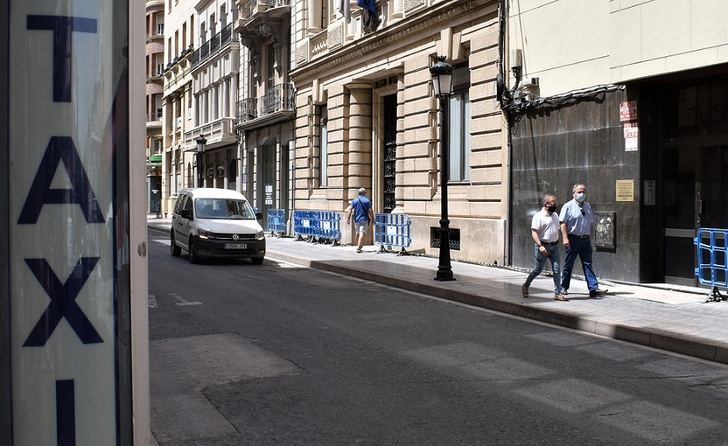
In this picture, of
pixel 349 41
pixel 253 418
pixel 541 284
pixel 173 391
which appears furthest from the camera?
pixel 349 41

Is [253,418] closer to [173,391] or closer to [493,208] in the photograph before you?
[173,391]

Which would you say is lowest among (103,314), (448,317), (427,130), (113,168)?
(448,317)

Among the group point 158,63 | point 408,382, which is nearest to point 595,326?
point 408,382

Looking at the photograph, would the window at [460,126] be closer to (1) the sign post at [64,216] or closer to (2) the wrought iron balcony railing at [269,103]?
(2) the wrought iron balcony railing at [269,103]

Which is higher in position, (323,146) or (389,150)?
(323,146)

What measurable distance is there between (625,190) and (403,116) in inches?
360

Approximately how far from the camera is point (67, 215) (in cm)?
165

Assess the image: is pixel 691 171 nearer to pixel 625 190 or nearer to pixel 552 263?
pixel 625 190

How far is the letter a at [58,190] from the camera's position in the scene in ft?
5.38

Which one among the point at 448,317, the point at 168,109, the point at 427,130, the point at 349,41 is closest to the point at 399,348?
the point at 448,317

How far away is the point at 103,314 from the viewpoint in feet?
5.60

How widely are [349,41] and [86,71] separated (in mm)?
24048

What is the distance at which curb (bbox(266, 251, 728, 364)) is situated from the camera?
8.29m

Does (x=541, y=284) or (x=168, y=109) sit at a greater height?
(x=168, y=109)
